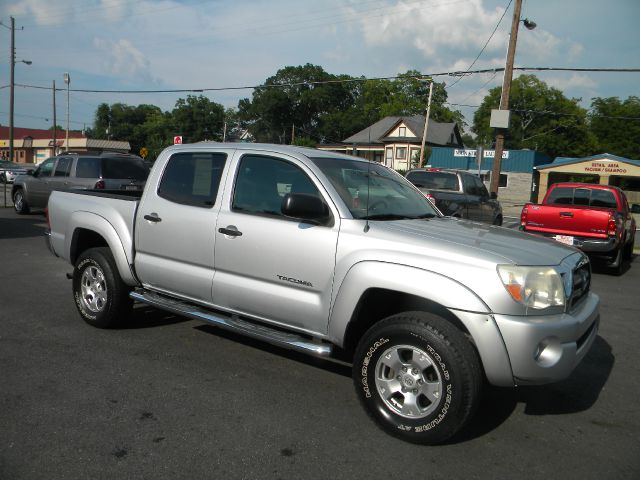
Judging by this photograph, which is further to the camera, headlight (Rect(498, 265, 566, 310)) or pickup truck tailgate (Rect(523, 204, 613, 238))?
pickup truck tailgate (Rect(523, 204, 613, 238))

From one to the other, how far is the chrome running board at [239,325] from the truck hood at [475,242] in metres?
0.92

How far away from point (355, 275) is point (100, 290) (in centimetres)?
298

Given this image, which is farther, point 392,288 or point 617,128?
point 617,128

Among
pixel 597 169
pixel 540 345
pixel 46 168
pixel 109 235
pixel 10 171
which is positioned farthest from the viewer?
pixel 597 169

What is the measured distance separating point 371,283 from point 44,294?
16.4ft

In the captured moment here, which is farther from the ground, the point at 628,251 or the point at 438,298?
the point at 438,298

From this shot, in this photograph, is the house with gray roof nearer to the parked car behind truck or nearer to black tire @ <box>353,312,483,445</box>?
the parked car behind truck

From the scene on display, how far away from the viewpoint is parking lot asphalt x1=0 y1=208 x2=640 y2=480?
3168mm

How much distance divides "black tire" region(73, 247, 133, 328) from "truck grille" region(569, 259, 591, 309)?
385 centimetres

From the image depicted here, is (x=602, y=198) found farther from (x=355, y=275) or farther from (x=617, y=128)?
(x=617, y=128)

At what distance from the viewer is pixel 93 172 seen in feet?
45.5

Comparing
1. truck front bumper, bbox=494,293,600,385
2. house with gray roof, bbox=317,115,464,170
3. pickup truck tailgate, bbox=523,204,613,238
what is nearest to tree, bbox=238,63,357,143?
house with gray roof, bbox=317,115,464,170

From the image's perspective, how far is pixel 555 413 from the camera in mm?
4051

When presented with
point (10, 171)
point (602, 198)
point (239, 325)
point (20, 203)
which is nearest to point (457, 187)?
point (602, 198)
